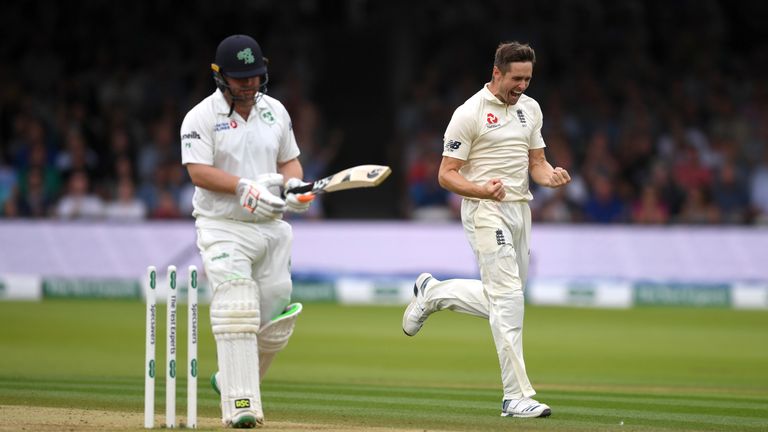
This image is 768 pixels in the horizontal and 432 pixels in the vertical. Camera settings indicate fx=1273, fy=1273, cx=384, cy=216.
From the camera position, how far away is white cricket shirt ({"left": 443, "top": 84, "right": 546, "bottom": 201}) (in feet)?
22.7

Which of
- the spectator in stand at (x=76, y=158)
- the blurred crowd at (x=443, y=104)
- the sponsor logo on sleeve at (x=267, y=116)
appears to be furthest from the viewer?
the spectator in stand at (x=76, y=158)

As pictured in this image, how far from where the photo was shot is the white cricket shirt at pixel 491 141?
22.7ft

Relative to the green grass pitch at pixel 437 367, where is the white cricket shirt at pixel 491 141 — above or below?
above

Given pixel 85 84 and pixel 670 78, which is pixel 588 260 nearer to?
pixel 670 78

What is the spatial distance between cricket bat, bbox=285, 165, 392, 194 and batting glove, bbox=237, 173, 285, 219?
173mm

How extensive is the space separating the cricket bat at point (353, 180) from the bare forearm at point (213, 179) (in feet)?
1.03

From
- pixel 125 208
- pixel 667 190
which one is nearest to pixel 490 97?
pixel 667 190

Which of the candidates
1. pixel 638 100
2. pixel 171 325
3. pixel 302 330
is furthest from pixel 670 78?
pixel 171 325

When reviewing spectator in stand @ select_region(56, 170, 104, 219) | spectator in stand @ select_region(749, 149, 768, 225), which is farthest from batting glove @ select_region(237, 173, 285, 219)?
spectator in stand @ select_region(749, 149, 768, 225)

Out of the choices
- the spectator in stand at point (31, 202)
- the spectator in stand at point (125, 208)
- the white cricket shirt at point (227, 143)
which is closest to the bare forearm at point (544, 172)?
the white cricket shirt at point (227, 143)

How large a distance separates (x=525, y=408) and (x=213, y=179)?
80.2 inches

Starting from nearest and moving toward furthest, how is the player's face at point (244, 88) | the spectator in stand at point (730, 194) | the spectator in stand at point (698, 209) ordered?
the player's face at point (244, 88) < the spectator in stand at point (698, 209) < the spectator in stand at point (730, 194)

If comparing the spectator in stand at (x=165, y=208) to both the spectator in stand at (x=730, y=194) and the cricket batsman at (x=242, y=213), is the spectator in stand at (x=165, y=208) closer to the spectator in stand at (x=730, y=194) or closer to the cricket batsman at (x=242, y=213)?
the spectator in stand at (x=730, y=194)

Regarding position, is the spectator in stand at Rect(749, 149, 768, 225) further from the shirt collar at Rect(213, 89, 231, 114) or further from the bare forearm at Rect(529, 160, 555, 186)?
the shirt collar at Rect(213, 89, 231, 114)
